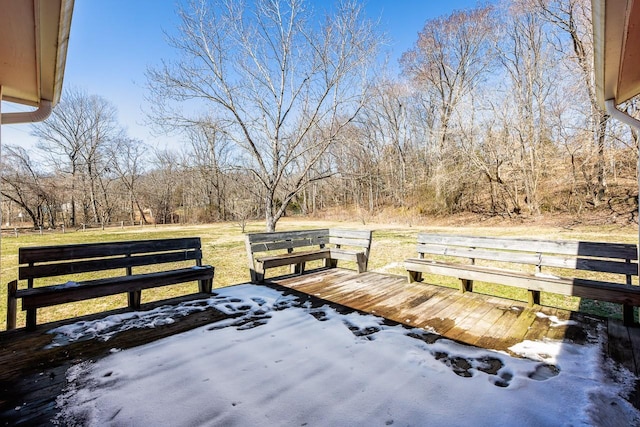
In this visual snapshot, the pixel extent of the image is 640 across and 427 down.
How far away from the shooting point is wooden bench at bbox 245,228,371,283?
4852mm

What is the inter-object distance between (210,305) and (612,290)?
4.43 metres

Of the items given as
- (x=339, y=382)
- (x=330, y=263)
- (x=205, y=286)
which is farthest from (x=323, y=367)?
(x=330, y=263)

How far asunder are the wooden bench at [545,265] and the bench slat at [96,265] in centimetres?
340

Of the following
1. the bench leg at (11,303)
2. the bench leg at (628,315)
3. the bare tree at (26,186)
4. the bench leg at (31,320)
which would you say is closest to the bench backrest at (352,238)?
the bench leg at (628,315)

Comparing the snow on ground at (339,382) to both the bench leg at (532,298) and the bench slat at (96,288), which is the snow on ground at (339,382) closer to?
the bench slat at (96,288)

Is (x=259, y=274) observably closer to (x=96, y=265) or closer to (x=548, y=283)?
(x=96, y=265)

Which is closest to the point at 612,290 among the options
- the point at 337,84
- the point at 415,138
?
the point at 337,84

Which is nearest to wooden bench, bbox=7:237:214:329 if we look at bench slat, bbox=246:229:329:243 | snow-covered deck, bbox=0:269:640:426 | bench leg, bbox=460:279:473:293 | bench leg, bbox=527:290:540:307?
snow-covered deck, bbox=0:269:640:426

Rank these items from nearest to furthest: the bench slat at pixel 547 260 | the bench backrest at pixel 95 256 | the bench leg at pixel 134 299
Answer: the bench backrest at pixel 95 256 → the bench slat at pixel 547 260 → the bench leg at pixel 134 299

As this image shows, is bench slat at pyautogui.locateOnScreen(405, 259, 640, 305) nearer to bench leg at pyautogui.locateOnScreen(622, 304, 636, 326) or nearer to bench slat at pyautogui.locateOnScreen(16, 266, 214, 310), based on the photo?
bench leg at pyautogui.locateOnScreen(622, 304, 636, 326)

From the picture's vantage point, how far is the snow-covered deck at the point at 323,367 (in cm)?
181

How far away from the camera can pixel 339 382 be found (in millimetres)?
2137

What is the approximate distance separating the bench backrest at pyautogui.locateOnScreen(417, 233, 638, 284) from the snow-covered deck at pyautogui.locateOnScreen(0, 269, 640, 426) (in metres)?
0.62

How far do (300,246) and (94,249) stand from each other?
2.96 metres
